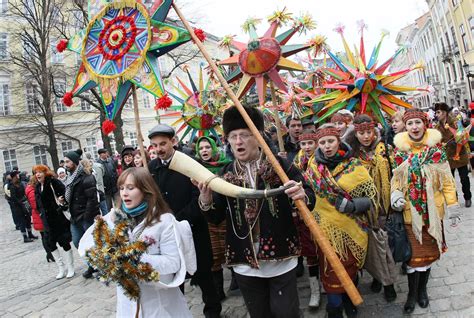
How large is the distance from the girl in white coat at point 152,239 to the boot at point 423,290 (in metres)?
2.20

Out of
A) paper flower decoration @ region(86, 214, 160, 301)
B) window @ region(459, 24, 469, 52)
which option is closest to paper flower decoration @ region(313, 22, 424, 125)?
paper flower decoration @ region(86, 214, 160, 301)

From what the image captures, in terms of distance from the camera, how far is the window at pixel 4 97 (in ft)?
84.5

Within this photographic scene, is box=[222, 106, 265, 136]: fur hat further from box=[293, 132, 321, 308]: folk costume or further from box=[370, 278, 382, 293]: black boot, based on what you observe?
box=[370, 278, 382, 293]: black boot

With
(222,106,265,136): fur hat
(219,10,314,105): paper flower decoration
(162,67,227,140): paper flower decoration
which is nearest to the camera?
(222,106,265,136): fur hat

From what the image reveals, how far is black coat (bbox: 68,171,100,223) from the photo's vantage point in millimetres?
5891

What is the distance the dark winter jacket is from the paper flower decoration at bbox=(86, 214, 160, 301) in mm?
643

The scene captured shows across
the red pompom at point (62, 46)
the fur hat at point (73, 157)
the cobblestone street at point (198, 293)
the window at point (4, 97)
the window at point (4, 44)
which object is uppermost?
the window at point (4, 44)

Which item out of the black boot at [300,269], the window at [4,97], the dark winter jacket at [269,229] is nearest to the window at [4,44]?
the window at [4,97]

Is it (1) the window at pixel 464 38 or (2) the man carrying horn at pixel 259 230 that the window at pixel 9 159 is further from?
(1) the window at pixel 464 38

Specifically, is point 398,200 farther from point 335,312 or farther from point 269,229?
point 269,229

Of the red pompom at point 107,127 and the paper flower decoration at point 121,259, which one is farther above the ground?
the red pompom at point 107,127

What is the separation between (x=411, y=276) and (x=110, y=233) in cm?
268

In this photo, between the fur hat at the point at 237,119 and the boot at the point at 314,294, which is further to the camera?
the boot at the point at 314,294

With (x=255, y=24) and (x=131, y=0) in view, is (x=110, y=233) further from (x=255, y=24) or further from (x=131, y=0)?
(x=255, y=24)
